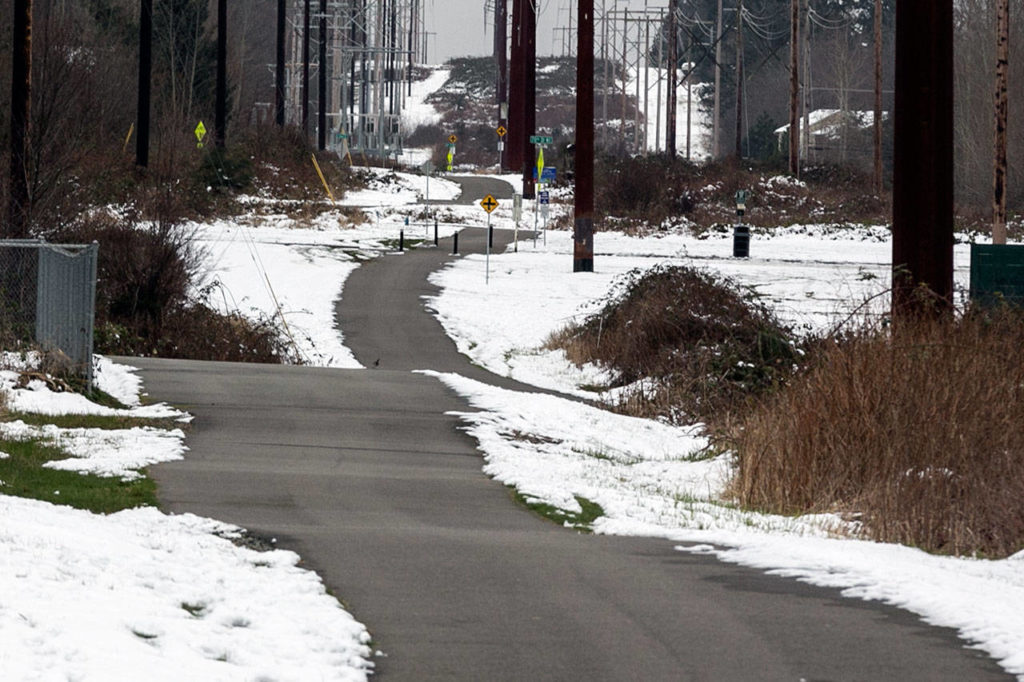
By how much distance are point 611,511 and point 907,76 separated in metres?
6.44

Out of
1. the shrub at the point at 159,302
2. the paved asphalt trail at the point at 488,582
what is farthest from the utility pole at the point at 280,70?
the paved asphalt trail at the point at 488,582

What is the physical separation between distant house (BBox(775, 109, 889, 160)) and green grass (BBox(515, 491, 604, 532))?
83.5 metres

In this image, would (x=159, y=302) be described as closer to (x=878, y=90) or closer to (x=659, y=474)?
(x=659, y=474)

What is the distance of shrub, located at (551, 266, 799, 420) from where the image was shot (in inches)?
786

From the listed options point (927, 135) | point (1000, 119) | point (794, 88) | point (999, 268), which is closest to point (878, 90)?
point (794, 88)

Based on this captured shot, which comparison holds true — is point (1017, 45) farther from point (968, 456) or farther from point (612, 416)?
point (968, 456)

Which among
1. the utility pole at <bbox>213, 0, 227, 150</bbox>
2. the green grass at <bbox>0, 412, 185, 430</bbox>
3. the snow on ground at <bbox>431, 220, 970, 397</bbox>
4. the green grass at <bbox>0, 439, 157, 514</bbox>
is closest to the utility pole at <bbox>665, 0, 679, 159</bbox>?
the snow on ground at <bbox>431, 220, 970, 397</bbox>

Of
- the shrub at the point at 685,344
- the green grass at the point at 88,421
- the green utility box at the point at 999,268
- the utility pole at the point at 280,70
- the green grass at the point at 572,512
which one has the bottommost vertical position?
the green grass at the point at 572,512

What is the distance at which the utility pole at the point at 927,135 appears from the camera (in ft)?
50.1

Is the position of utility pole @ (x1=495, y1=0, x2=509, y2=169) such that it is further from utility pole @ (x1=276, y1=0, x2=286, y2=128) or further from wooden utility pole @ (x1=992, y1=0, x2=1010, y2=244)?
wooden utility pole @ (x1=992, y1=0, x2=1010, y2=244)

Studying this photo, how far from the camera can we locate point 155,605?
7.26m

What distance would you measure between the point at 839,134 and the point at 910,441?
103 metres

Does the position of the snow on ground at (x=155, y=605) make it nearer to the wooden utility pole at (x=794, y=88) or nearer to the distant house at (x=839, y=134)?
the wooden utility pole at (x=794, y=88)

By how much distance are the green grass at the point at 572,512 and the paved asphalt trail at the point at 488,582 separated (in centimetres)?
17
